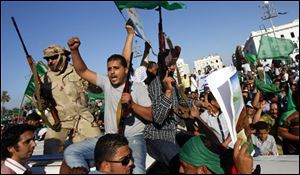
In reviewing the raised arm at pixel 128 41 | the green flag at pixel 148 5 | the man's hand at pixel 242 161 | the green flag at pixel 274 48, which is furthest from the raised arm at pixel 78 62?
the green flag at pixel 274 48

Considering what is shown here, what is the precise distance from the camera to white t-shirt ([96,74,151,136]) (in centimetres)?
296

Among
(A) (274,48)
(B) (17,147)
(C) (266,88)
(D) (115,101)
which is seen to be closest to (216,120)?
(D) (115,101)

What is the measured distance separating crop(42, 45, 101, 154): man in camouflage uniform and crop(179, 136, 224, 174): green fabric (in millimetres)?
1844

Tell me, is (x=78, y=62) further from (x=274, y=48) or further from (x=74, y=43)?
(x=274, y=48)

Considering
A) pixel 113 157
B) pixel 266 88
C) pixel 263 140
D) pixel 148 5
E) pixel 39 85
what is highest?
pixel 148 5

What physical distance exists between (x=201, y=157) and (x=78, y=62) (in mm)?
1552

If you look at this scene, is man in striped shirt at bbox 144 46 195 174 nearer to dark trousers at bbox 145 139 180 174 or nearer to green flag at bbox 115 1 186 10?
dark trousers at bbox 145 139 180 174

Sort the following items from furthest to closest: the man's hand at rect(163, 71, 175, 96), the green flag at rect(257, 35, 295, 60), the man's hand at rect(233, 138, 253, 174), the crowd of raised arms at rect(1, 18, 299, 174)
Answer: the green flag at rect(257, 35, 295, 60) → the man's hand at rect(163, 71, 175, 96) → the crowd of raised arms at rect(1, 18, 299, 174) → the man's hand at rect(233, 138, 253, 174)

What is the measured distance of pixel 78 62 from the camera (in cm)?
310

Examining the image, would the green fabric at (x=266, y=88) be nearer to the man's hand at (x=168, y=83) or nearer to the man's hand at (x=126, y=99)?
the man's hand at (x=168, y=83)

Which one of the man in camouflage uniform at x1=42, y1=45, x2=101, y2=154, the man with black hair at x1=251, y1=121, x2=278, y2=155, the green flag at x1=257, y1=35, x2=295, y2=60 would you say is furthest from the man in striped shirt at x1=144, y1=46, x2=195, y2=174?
the green flag at x1=257, y1=35, x2=295, y2=60

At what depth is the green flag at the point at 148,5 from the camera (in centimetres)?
294

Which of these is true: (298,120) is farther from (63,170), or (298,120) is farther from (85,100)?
(85,100)

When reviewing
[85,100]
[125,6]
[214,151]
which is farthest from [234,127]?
[85,100]
